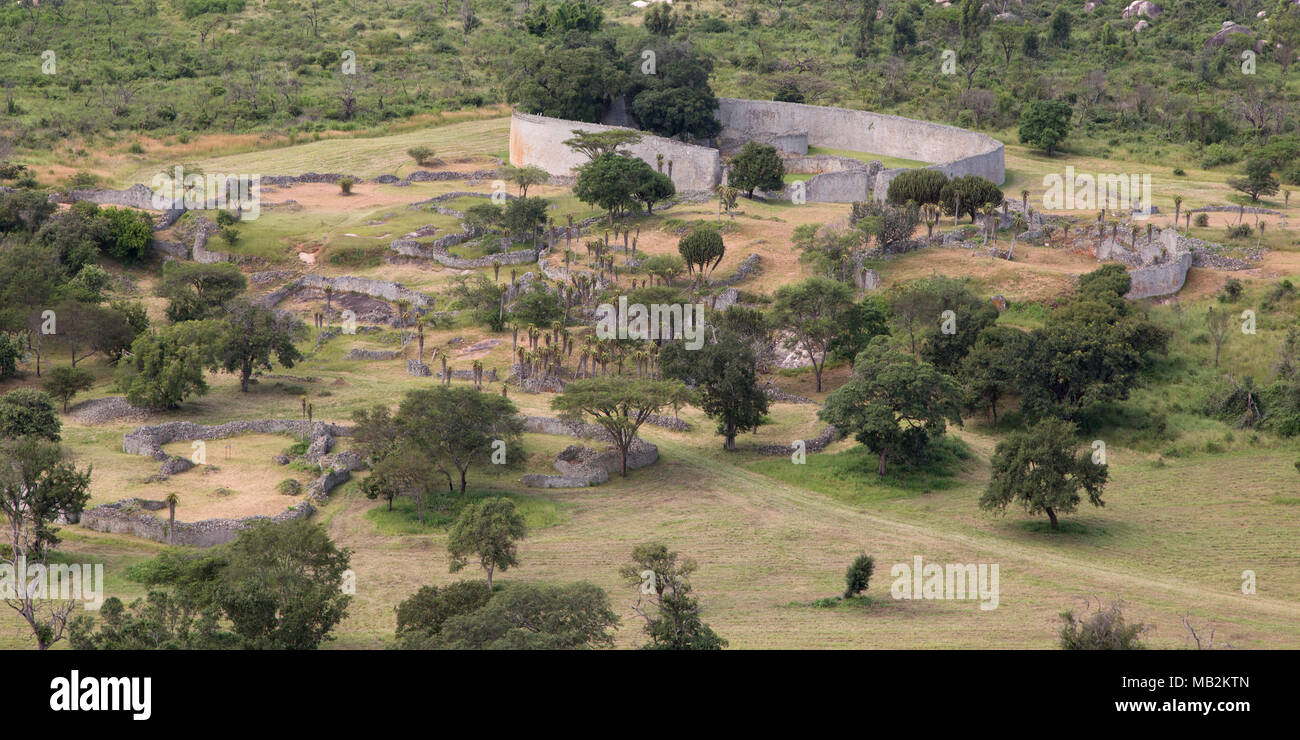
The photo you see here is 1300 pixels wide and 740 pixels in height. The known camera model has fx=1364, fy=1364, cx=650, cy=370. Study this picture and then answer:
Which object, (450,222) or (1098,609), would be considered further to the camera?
(450,222)

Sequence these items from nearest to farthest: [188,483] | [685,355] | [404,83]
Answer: [188,483], [685,355], [404,83]

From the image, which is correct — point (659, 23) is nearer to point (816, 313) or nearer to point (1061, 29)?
point (1061, 29)

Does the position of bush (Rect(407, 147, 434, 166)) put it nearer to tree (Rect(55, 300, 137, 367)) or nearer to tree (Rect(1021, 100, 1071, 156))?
tree (Rect(55, 300, 137, 367))

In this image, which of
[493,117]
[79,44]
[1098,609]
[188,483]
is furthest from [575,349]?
[79,44]

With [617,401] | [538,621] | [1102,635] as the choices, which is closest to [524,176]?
[617,401]

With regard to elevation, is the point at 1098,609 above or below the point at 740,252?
below

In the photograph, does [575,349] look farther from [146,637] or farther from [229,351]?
[146,637]
